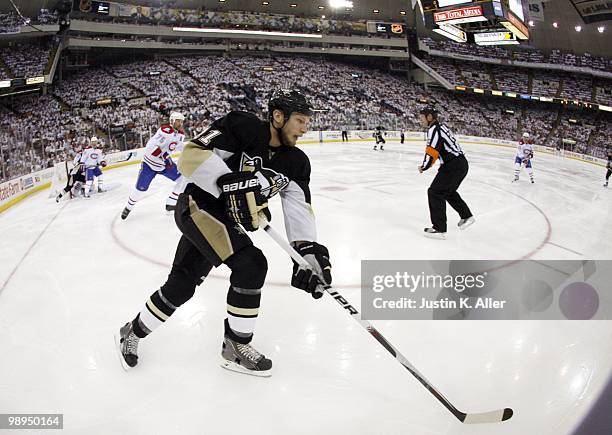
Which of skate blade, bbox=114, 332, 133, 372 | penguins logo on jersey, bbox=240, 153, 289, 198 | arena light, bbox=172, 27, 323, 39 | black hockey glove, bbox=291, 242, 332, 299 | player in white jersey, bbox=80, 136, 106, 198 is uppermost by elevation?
arena light, bbox=172, 27, 323, 39

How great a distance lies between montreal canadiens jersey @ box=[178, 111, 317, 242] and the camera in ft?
7.12

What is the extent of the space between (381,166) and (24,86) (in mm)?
21497

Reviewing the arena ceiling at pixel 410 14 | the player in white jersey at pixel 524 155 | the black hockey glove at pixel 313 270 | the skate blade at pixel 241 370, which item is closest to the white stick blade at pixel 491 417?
the black hockey glove at pixel 313 270

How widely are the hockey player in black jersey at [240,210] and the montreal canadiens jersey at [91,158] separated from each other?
21.3ft

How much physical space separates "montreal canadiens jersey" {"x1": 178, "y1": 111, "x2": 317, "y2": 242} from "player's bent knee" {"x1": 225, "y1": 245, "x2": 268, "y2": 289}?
0.29 m

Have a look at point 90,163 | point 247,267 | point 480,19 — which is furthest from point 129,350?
point 480,19

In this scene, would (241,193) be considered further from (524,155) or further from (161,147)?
(524,155)

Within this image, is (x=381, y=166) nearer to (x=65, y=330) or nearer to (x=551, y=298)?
(x=551, y=298)

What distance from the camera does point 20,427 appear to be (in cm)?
208

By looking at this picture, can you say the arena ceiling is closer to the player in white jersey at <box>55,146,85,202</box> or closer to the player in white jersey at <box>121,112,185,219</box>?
the player in white jersey at <box>55,146,85,202</box>

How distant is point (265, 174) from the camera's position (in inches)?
90.4

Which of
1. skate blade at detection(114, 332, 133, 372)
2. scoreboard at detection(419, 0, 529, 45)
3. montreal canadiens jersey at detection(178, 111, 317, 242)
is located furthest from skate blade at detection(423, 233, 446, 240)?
scoreboard at detection(419, 0, 529, 45)

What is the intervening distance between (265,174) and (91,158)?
7.03 m

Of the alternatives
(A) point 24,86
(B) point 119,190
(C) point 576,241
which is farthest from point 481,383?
(A) point 24,86
